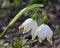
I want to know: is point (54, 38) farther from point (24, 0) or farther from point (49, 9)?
point (24, 0)

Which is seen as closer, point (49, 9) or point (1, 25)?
point (1, 25)

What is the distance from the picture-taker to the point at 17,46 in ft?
5.87

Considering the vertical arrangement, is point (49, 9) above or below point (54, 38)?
above

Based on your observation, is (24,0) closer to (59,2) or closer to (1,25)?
(59,2)

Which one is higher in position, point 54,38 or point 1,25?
point 1,25

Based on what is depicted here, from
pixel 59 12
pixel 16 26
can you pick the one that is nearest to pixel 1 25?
pixel 16 26

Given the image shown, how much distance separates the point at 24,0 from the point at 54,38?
963mm

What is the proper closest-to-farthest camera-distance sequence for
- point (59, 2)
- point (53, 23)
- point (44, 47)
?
1. point (44, 47)
2. point (53, 23)
3. point (59, 2)

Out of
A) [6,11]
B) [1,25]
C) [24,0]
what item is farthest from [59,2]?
[1,25]

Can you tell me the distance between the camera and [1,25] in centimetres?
267

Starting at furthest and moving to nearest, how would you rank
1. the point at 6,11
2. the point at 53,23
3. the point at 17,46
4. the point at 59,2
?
1. the point at 59,2
2. the point at 6,11
3. the point at 53,23
4. the point at 17,46

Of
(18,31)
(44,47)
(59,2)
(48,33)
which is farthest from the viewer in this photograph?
(59,2)

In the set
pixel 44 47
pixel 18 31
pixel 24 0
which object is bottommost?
pixel 44 47

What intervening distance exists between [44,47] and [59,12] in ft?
2.63
